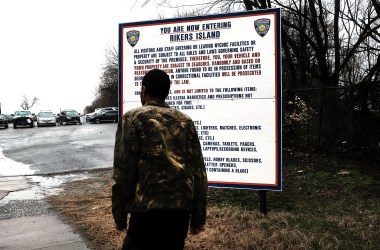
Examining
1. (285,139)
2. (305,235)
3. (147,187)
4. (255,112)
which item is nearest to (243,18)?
(255,112)

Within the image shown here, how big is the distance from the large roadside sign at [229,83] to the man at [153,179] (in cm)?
294

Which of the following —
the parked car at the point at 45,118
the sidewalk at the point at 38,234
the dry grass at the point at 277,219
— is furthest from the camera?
the parked car at the point at 45,118

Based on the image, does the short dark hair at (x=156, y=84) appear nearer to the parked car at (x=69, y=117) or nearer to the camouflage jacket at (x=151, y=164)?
the camouflage jacket at (x=151, y=164)

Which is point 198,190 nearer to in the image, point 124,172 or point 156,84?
point 124,172

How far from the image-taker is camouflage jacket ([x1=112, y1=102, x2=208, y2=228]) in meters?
2.47

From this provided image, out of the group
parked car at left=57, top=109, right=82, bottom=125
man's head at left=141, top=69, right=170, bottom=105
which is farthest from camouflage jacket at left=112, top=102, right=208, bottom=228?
parked car at left=57, top=109, right=82, bottom=125

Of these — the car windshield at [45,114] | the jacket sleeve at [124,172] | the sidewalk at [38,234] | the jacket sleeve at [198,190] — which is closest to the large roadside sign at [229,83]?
the sidewalk at [38,234]

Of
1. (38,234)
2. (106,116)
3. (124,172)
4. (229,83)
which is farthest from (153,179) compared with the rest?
(106,116)

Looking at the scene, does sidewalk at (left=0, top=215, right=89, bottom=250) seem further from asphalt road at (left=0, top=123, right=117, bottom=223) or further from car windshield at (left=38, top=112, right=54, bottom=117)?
car windshield at (left=38, top=112, right=54, bottom=117)

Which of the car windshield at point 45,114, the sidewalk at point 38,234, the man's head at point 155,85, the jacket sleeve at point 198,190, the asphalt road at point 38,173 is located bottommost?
the sidewalk at point 38,234

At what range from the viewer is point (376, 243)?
14.3ft

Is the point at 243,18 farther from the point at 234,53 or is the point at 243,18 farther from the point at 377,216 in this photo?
the point at 377,216

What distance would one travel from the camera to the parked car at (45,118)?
4012 cm

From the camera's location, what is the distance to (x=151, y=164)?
2.48 m
